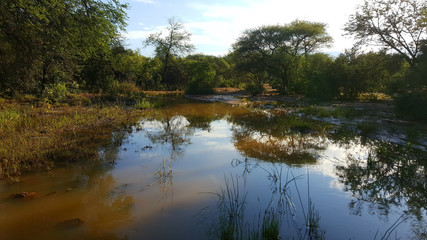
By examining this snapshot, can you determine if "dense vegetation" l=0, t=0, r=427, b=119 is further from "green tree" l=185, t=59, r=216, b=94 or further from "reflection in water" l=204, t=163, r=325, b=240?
"reflection in water" l=204, t=163, r=325, b=240

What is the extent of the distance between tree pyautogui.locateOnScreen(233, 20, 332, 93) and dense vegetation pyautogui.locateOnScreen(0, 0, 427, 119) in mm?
121

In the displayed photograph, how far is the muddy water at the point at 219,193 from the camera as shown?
3.84 m

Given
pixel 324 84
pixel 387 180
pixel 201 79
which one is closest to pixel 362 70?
pixel 324 84

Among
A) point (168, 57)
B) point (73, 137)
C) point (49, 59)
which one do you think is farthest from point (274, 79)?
point (73, 137)

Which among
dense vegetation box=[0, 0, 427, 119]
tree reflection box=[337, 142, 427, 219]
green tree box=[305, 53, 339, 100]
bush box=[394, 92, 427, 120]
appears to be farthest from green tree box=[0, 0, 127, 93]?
green tree box=[305, 53, 339, 100]

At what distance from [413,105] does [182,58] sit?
3457 cm

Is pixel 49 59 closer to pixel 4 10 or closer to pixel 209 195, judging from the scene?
pixel 4 10

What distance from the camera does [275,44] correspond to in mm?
30188

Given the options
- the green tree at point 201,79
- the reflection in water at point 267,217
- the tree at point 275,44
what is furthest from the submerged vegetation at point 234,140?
the green tree at point 201,79

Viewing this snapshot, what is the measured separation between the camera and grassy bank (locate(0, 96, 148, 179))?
6.00 m

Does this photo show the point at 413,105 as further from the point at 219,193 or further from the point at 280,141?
the point at 219,193

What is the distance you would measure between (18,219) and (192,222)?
2791 millimetres

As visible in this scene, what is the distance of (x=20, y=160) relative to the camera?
5.89 m

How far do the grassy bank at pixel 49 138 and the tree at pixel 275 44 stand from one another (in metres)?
20.5
